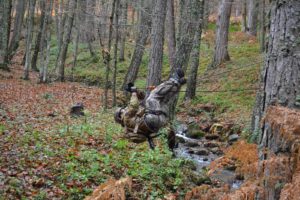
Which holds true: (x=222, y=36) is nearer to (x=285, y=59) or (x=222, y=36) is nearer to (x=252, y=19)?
(x=252, y=19)

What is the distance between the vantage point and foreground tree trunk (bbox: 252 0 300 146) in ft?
12.0

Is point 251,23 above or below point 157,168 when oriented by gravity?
above

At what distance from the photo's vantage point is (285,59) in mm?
3707

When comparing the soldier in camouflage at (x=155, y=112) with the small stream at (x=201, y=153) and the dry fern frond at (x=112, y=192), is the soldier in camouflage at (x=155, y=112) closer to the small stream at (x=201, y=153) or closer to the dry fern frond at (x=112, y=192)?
the small stream at (x=201, y=153)

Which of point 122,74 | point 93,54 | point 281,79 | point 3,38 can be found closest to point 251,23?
point 122,74

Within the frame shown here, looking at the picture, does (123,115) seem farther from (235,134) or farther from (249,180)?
(249,180)

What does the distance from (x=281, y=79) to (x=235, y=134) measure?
910 cm

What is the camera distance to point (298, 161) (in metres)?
3.20

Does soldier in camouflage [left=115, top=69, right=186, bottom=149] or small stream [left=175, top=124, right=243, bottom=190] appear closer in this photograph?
small stream [left=175, top=124, right=243, bottom=190]

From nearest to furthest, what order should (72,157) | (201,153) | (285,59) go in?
(285,59)
(72,157)
(201,153)

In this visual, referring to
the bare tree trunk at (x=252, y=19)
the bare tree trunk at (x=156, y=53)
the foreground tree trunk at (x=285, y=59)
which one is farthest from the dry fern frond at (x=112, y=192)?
the bare tree trunk at (x=252, y=19)

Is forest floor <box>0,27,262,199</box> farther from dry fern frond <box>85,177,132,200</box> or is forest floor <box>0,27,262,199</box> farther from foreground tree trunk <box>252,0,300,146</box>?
foreground tree trunk <box>252,0,300,146</box>

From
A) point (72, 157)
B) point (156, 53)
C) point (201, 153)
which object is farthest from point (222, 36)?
point (72, 157)

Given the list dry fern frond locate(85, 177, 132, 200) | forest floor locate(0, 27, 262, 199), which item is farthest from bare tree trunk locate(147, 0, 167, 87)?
dry fern frond locate(85, 177, 132, 200)
